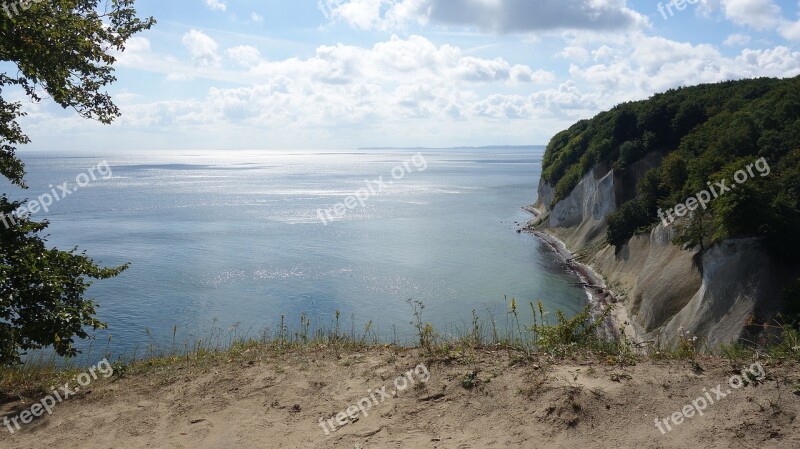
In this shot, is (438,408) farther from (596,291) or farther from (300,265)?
(300,265)

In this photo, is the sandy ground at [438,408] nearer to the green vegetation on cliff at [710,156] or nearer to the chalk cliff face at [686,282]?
the chalk cliff face at [686,282]

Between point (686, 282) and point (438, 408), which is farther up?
point (438, 408)

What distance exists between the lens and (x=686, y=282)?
3136 centimetres

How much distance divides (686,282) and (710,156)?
10389mm

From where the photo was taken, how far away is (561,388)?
7797 millimetres

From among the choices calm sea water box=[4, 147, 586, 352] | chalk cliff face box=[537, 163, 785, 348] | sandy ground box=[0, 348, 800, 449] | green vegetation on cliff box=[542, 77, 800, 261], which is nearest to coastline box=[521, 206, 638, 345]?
chalk cliff face box=[537, 163, 785, 348]

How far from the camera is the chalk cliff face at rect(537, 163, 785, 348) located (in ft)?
81.0

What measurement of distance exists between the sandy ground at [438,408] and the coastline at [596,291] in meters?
17.8

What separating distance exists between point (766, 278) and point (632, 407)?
22447 millimetres

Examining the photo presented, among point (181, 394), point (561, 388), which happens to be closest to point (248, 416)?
point (181, 394)

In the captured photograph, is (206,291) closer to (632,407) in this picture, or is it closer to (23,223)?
(23,223)

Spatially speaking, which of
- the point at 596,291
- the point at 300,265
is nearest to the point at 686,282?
the point at 596,291

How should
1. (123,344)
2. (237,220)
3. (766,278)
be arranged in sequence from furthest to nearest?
(237,220)
(123,344)
(766,278)

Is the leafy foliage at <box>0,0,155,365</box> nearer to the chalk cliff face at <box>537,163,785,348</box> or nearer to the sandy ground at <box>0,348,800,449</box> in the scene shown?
the sandy ground at <box>0,348,800,449</box>
